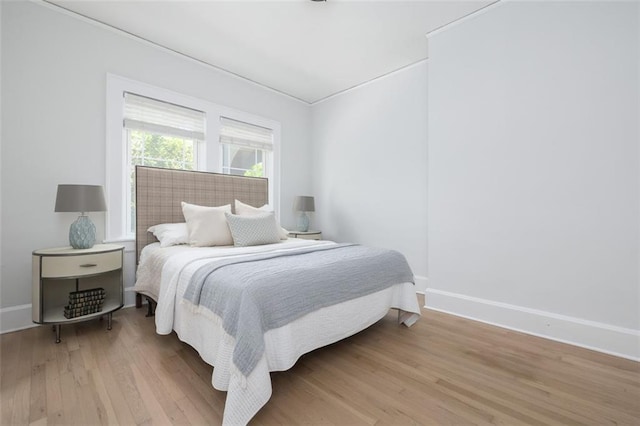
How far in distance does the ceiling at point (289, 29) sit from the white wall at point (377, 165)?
399mm

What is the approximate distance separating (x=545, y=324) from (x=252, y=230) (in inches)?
104

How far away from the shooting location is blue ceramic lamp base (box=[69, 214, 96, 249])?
2.38 meters

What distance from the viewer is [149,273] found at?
2.50 meters

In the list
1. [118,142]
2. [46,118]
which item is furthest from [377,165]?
[46,118]

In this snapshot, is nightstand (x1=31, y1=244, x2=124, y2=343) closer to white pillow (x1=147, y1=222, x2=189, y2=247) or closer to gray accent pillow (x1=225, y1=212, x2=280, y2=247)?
white pillow (x1=147, y1=222, x2=189, y2=247)

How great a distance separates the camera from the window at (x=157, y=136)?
303 centimetres

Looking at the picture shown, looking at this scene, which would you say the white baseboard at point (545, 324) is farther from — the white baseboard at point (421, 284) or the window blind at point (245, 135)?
the window blind at point (245, 135)

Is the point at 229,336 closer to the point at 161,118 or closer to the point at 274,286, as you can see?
the point at 274,286

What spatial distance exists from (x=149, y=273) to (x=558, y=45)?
3.91 meters

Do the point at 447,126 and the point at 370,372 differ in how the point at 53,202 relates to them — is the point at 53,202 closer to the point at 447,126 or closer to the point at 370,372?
the point at 370,372

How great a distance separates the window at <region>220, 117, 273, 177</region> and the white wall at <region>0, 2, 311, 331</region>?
1019mm

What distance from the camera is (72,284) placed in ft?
8.57

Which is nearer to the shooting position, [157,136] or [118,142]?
[118,142]

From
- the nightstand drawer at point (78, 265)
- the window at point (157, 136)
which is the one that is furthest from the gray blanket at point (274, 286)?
the window at point (157, 136)
